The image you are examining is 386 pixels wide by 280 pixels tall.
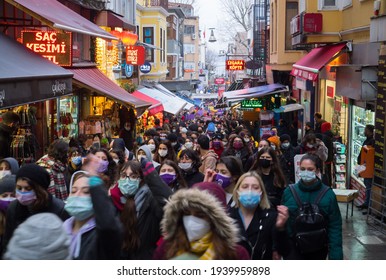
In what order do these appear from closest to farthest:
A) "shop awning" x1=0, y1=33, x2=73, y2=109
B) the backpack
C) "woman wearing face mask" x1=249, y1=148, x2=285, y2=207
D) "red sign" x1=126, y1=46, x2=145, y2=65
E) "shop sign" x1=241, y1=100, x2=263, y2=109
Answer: the backpack
"woman wearing face mask" x1=249, y1=148, x2=285, y2=207
"shop awning" x1=0, y1=33, x2=73, y2=109
"red sign" x1=126, y1=46, x2=145, y2=65
"shop sign" x1=241, y1=100, x2=263, y2=109

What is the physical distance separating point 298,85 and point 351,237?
46.4 feet

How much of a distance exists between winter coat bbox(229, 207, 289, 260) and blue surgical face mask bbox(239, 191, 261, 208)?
128mm

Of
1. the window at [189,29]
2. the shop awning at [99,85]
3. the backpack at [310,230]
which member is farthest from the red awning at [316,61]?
the window at [189,29]

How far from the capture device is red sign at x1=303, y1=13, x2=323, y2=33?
19.2m

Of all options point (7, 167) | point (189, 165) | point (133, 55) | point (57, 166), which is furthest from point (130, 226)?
point (133, 55)

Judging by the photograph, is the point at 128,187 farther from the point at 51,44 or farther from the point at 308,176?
the point at 51,44

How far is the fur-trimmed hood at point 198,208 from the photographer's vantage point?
468 cm

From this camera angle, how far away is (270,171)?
9.73 meters

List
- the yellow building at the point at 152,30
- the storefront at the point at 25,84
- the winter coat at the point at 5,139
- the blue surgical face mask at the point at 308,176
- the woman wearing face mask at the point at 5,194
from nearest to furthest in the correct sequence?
the woman wearing face mask at the point at 5,194
the blue surgical face mask at the point at 308,176
the storefront at the point at 25,84
the winter coat at the point at 5,139
the yellow building at the point at 152,30

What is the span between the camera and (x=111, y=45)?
26.2 metres

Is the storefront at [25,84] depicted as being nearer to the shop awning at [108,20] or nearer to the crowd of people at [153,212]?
the crowd of people at [153,212]

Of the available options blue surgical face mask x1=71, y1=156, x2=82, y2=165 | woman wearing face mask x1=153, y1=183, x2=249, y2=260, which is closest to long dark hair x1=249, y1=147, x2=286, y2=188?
blue surgical face mask x1=71, y1=156, x2=82, y2=165

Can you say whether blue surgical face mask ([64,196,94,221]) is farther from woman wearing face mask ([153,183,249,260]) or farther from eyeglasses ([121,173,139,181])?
eyeglasses ([121,173,139,181])
